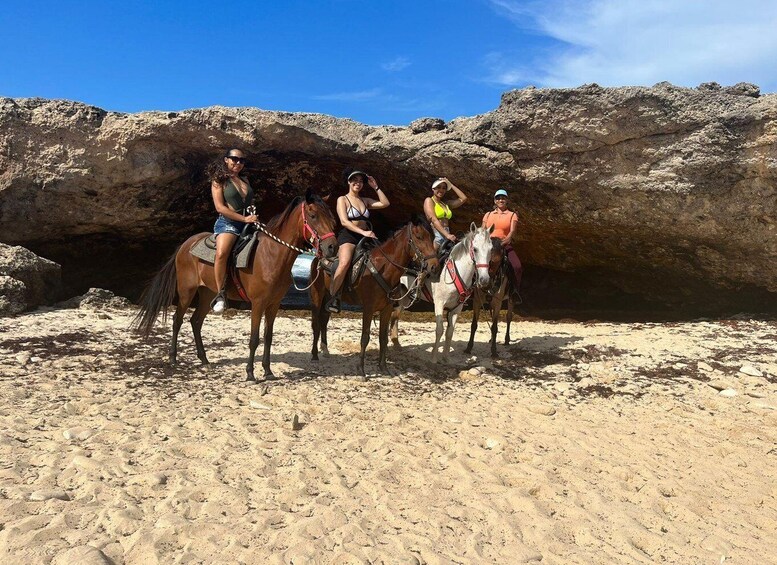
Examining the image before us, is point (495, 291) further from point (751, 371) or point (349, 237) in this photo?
point (751, 371)

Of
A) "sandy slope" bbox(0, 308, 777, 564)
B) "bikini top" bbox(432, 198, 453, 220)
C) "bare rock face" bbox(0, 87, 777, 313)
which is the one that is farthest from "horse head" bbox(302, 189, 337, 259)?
"bare rock face" bbox(0, 87, 777, 313)

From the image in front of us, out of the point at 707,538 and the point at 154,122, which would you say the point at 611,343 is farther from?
the point at 154,122

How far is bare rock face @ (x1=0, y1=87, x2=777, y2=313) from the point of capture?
29.2 ft

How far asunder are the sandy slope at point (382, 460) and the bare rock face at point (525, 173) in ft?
10.7

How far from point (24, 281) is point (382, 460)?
29.7ft

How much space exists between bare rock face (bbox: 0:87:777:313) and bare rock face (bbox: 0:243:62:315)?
151 centimetres

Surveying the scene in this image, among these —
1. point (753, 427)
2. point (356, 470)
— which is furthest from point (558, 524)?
point (753, 427)

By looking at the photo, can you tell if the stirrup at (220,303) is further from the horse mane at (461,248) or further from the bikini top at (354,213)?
the horse mane at (461,248)

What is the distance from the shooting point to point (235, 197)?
21.5ft

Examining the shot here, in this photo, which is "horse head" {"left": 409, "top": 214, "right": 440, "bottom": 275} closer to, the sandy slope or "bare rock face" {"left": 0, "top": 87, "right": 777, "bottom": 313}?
the sandy slope

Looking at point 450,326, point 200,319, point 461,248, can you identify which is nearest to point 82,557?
point 200,319

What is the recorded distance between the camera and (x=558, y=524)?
3.41m

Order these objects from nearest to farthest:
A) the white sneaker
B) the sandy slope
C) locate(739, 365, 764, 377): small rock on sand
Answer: the sandy slope → the white sneaker → locate(739, 365, 764, 377): small rock on sand

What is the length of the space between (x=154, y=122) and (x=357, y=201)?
18.1 ft
